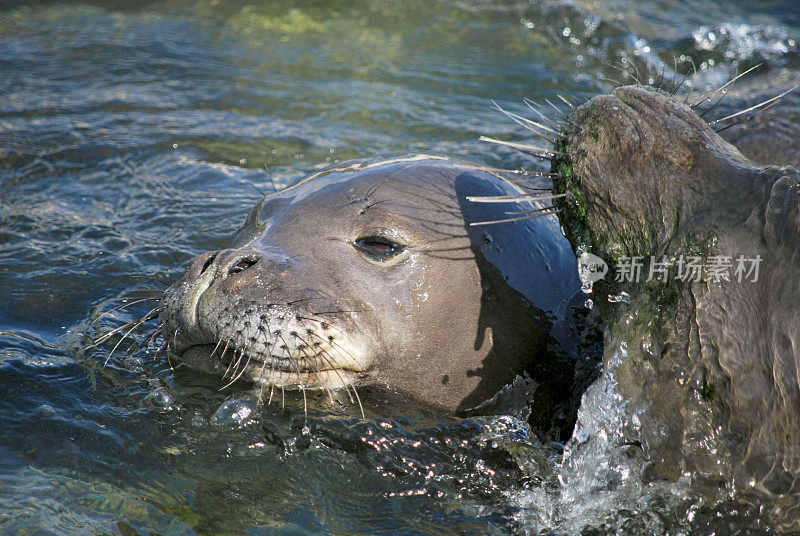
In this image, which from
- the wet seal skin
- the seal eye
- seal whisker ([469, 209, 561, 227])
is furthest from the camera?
the seal eye

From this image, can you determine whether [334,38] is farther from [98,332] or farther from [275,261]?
[275,261]

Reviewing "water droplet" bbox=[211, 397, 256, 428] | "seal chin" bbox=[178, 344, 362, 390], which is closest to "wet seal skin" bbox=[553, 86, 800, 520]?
"seal chin" bbox=[178, 344, 362, 390]

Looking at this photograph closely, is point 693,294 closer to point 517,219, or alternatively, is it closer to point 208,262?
point 517,219

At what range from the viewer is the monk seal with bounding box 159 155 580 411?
3.86 metres

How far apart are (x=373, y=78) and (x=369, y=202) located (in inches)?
219

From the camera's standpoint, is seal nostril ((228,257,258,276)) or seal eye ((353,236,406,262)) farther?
seal eye ((353,236,406,262))

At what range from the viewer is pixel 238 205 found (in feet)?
22.8

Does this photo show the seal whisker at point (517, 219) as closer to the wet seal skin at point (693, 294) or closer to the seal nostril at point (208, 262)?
the wet seal skin at point (693, 294)

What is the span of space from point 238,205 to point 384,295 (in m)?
3.23

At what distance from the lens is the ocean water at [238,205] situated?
367cm

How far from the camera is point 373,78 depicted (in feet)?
31.1

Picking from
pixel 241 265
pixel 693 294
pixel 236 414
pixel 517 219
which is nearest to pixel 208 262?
pixel 241 265

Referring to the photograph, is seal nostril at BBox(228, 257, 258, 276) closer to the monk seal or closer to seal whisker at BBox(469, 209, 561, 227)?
the monk seal

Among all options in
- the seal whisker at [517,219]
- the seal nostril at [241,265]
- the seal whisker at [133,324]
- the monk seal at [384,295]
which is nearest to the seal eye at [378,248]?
the monk seal at [384,295]
